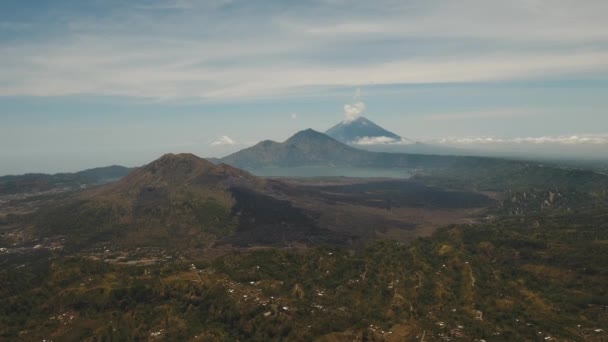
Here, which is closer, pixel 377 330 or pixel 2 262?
pixel 377 330

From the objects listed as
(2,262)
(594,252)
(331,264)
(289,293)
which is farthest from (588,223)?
(2,262)

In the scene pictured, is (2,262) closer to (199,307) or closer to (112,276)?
(112,276)

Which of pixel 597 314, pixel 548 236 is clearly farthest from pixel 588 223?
pixel 597 314

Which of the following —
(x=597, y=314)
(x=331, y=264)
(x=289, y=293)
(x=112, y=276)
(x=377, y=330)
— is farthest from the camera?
(x=331, y=264)

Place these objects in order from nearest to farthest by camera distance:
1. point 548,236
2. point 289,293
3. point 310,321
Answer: point 310,321 < point 289,293 < point 548,236

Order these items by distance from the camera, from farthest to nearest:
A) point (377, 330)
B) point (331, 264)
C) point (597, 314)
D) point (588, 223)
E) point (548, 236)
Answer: point (588, 223)
point (548, 236)
point (331, 264)
point (597, 314)
point (377, 330)

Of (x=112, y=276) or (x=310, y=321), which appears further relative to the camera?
(x=112, y=276)

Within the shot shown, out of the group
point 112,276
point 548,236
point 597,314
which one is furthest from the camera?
point 548,236

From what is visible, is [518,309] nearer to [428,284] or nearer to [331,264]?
[428,284]
